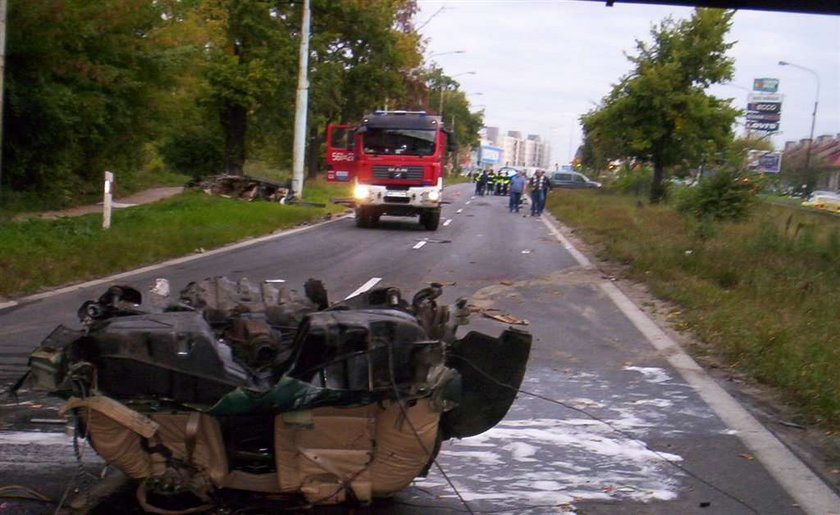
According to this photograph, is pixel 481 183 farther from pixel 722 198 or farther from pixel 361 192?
pixel 722 198

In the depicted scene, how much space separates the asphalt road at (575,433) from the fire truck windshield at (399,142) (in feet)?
39.2

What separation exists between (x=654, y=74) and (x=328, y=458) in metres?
33.6

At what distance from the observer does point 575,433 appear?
676 centimetres

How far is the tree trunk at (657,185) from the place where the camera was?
124ft

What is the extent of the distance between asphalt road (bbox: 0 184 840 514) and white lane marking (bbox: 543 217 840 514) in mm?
16

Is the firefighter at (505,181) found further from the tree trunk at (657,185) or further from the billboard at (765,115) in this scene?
the tree trunk at (657,185)

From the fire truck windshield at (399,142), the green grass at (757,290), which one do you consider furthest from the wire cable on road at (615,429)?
the fire truck windshield at (399,142)

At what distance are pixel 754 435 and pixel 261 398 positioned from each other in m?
3.95

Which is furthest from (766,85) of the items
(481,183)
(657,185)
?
(657,185)

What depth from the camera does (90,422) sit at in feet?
14.4

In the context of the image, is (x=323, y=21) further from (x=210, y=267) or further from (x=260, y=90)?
(x=210, y=267)

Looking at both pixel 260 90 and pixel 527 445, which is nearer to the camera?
pixel 527 445

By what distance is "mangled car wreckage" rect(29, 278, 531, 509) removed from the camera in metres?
4.40

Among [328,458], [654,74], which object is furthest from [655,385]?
[654,74]
